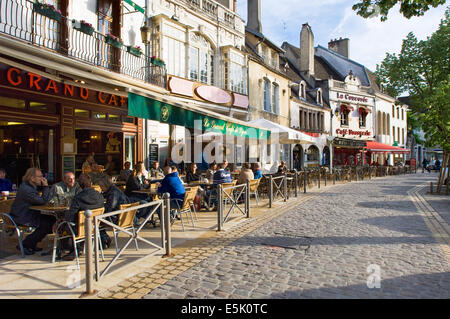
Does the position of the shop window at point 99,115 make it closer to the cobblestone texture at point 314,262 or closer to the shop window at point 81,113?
the shop window at point 81,113

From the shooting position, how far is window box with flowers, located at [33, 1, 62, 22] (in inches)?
304

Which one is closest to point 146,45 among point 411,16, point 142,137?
point 142,137

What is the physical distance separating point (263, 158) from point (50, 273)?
695 inches

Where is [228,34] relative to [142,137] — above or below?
above

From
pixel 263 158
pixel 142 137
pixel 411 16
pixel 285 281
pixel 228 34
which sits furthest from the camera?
pixel 263 158

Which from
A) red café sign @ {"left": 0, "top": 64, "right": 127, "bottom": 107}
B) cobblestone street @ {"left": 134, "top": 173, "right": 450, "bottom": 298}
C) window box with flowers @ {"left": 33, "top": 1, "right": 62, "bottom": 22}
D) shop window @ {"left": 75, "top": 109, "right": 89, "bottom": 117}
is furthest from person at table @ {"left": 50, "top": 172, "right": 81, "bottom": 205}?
window box with flowers @ {"left": 33, "top": 1, "right": 62, "bottom": 22}

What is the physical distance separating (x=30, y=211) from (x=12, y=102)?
3.89 meters

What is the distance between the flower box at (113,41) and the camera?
9.81 meters

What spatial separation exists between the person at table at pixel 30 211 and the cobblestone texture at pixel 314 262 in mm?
2133

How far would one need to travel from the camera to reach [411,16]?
704 cm

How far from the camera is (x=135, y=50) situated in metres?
10.7
